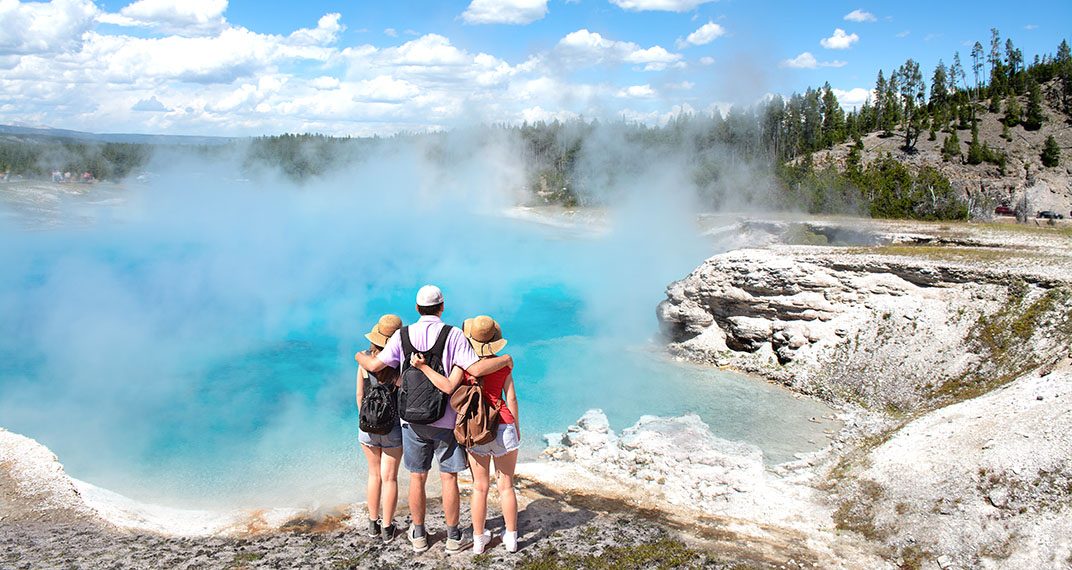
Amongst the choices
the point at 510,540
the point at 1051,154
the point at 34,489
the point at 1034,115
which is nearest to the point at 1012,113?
the point at 1034,115

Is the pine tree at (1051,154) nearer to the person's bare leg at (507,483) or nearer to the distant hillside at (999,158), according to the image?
the distant hillside at (999,158)

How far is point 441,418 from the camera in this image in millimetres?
4988

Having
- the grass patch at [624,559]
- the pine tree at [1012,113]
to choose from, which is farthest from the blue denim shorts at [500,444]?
the pine tree at [1012,113]

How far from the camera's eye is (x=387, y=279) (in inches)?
981

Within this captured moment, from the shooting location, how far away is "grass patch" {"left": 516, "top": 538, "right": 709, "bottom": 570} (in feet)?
18.2

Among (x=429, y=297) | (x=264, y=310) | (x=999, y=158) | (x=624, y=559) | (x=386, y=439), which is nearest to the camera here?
(x=429, y=297)

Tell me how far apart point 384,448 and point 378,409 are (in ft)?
1.62

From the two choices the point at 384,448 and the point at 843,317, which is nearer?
the point at 384,448

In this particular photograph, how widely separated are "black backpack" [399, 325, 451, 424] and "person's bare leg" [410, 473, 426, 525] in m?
0.61

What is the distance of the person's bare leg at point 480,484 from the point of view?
5164 millimetres

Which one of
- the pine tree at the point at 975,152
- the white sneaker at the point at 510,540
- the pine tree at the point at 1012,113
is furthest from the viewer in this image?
the pine tree at the point at 1012,113

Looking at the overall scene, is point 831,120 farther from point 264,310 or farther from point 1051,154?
point 264,310

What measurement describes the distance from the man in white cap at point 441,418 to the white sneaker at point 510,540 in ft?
A: 1.27

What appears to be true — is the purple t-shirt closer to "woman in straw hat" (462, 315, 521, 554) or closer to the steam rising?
"woman in straw hat" (462, 315, 521, 554)
